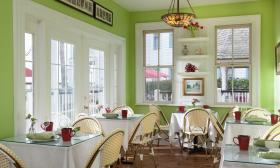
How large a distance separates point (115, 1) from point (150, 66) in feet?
5.29

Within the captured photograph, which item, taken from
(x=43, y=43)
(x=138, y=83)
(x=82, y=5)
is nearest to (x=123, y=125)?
(x=43, y=43)

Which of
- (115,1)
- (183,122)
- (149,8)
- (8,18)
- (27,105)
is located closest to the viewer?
(8,18)

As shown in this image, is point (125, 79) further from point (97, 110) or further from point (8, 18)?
point (8, 18)

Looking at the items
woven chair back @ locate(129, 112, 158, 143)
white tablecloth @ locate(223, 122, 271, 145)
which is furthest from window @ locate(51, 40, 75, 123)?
white tablecloth @ locate(223, 122, 271, 145)

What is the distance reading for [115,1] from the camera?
569cm

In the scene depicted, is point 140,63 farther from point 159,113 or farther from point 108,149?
point 108,149

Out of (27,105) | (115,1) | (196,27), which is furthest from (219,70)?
(27,105)

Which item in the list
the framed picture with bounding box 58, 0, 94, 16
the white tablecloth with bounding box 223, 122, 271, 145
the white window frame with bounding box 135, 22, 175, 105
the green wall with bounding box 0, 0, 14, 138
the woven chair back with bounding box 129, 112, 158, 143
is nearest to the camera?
the green wall with bounding box 0, 0, 14, 138

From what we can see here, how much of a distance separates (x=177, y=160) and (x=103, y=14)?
9.35ft

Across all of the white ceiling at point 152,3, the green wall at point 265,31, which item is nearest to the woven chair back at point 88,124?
the white ceiling at point 152,3

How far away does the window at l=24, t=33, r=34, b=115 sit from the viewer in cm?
350

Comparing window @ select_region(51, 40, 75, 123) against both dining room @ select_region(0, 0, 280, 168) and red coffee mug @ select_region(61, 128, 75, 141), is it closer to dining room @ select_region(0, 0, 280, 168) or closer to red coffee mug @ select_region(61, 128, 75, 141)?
dining room @ select_region(0, 0, 280, 168)

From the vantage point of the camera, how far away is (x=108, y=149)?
8.17 feet

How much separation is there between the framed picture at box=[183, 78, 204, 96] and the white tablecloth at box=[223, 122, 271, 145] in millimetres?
2322
